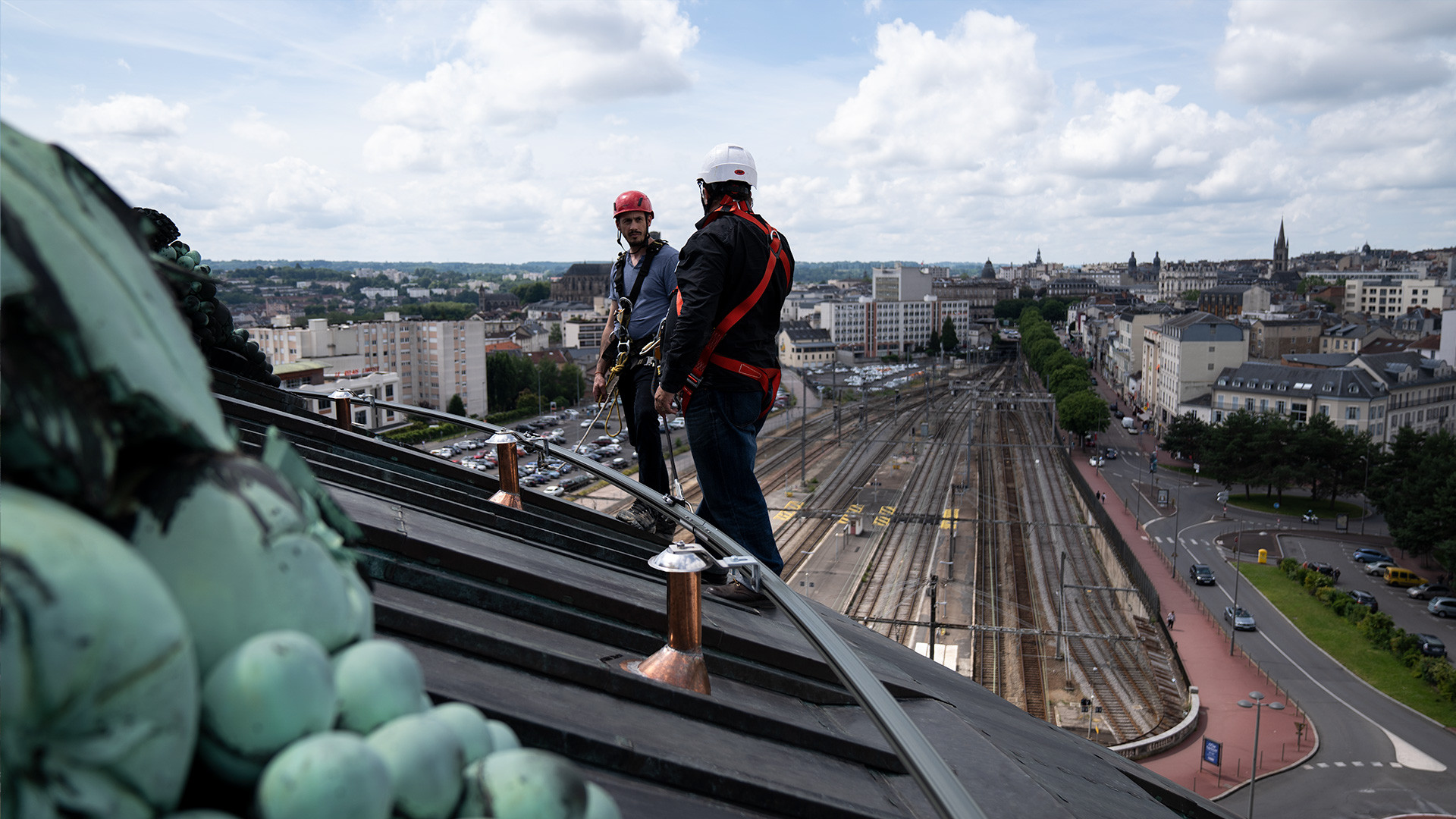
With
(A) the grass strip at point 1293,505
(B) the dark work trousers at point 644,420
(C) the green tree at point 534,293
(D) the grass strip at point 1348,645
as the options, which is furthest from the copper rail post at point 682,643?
(C) the green tree at point 534,293

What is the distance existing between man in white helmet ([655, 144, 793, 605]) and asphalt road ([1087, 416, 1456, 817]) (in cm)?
2014

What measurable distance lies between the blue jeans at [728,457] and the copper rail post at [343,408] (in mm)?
1824

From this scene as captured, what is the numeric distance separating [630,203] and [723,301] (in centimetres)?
131

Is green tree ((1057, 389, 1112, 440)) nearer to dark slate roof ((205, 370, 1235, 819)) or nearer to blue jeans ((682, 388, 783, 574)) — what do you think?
dark slate roof ((205, 370, 1235, 819))

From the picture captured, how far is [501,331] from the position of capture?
91.8 metres

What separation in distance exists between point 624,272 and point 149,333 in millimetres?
4624

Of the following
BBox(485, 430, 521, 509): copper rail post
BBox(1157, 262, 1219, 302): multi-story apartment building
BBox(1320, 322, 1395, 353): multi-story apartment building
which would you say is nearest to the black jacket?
BBox(485, 430, 521, 509): copper rail post

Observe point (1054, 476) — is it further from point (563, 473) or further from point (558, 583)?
point (558, 583)

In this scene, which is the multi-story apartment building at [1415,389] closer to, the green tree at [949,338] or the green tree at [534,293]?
the green tree at [949,338]

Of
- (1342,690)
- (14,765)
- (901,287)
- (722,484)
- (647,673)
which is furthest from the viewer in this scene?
(901,287)

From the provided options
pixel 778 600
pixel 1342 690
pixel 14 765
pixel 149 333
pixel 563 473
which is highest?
pixel 149 333

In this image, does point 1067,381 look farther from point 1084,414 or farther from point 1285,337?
point 1285,337

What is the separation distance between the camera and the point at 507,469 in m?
4.16

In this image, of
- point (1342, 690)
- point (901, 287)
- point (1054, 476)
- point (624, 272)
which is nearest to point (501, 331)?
point (901, 287)
